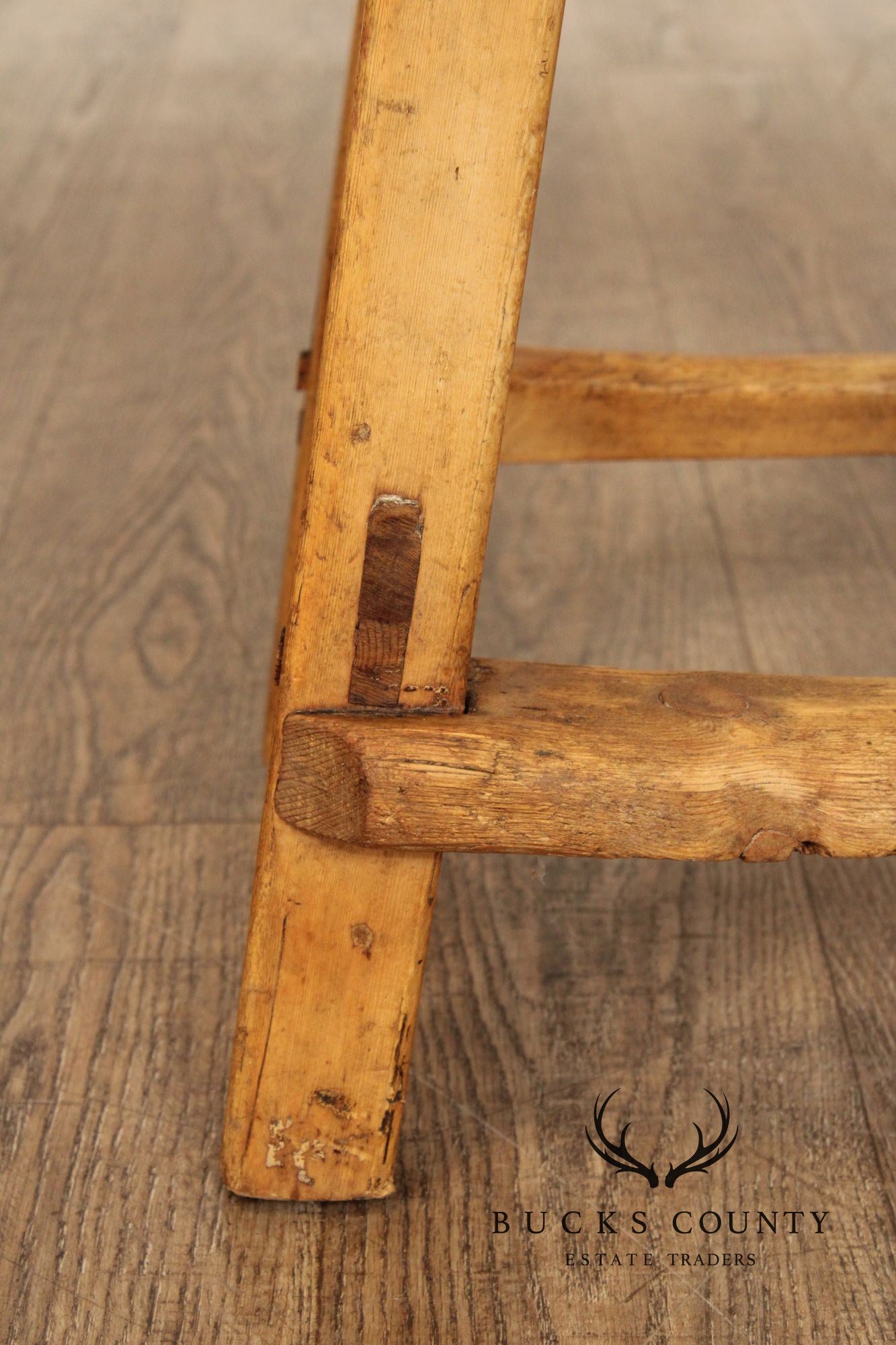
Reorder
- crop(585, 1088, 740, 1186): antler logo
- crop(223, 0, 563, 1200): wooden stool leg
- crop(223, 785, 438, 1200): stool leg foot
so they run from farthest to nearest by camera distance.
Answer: crop(585, 1088, 740, 1186): antler logo, crop(223, 785, 438, 1200): stool leg foot, crop(223, 0, 563, 1200): wooden stool leg

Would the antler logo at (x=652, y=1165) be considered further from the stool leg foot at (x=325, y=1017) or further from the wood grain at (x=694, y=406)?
the wood grain at (x=694, y=406)

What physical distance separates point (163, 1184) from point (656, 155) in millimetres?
1948

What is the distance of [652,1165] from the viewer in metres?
0.85

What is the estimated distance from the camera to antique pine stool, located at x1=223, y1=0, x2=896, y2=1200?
0.63 metres

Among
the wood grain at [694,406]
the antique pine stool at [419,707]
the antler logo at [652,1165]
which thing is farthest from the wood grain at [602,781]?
the wood grain at [694,406]

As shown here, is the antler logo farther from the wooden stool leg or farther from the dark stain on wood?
the dark stain on wood

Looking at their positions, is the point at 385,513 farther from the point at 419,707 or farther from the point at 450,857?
the point at 450,857

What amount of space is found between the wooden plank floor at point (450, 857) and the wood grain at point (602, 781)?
0.25m

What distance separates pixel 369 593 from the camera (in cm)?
69

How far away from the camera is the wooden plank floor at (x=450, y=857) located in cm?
79

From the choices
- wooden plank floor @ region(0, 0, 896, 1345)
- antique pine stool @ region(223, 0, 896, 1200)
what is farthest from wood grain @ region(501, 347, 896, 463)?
antique pine stool @ region(223, 0, 896, 1200)

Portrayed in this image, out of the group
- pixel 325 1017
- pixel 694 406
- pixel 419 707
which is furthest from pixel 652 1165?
pixel 694 406

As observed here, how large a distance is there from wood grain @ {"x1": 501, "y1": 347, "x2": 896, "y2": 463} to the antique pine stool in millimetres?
392

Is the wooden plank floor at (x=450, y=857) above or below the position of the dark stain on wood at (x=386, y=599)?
below
